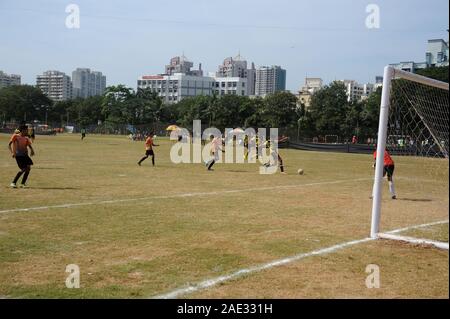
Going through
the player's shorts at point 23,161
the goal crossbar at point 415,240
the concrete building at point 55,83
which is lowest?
the goal crossbar at point 415,240

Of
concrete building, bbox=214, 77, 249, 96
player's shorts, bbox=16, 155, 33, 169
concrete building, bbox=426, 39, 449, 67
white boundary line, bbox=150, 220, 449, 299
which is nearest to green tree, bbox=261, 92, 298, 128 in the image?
concrete building, bbox=426, 39, 449, 67

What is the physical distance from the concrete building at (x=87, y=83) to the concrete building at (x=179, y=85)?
15629 mm

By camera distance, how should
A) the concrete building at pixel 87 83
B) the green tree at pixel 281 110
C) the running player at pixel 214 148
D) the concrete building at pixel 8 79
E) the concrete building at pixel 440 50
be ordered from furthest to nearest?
the concrete building at pixel 87 83 < the concrete building at pixel 8 79 < the green tree at pixel 281 110 < the running player at pixel 214 148 < the concrete building at pixel 440 50

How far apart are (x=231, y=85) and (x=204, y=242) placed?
15875 cm

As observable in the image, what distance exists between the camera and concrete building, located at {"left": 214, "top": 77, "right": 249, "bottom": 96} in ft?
531

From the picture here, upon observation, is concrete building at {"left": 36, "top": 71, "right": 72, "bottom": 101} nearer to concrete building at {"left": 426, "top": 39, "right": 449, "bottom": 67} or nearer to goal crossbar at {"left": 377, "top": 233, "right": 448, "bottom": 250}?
concrete building at {"left": 426, "top": 39, "right": 449, "bottom": 67}

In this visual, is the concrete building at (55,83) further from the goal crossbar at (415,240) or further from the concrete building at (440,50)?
the goal crossbar at (415,240)

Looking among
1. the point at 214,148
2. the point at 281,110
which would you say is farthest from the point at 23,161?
the point at 281,110

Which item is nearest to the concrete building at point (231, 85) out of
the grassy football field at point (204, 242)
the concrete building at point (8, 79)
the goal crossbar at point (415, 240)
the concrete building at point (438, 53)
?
the concrete building at point (8, 79)

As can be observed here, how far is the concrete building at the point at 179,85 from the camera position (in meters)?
165

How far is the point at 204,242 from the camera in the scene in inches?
306

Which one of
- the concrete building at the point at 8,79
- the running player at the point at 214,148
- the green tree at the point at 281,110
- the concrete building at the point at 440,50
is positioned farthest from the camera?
the concrete building at the point at 8,79

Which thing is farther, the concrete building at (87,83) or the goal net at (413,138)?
the concrete building at (87,83)
